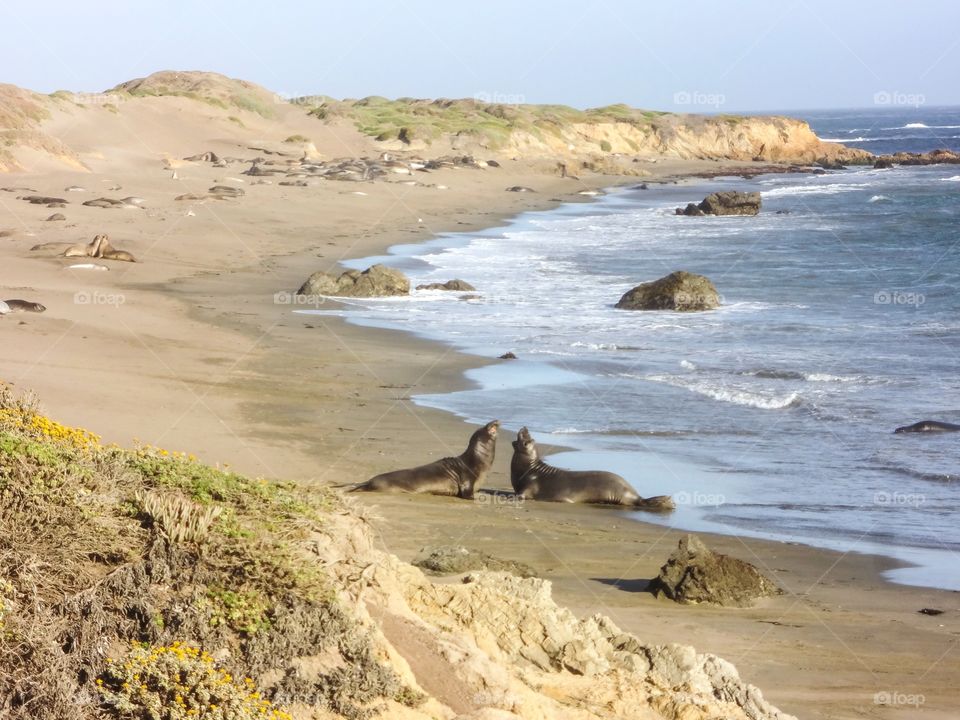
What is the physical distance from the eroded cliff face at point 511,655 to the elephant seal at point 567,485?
15.1 feet

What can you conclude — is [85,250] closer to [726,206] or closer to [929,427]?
[929,427]

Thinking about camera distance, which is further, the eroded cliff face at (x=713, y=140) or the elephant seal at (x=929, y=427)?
the eroded cliff face at (x=713, y=140)

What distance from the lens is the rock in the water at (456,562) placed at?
765 centimetres

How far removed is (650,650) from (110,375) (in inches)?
381

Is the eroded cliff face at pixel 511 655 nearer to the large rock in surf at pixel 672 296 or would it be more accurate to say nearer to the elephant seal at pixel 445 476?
the elephant seal at pixel 445 476

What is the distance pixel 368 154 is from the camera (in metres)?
66.9

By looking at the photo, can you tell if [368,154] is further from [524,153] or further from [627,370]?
[627,370]

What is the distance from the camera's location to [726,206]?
151 ft

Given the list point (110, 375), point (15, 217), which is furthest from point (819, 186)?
point (110, 375)

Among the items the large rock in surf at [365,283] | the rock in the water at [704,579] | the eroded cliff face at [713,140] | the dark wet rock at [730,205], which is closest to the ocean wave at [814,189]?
the dark wet rock at [730,205]

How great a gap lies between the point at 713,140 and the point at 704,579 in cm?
9376

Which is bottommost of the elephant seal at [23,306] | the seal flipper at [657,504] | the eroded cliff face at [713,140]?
the seal flipper at [657,504]

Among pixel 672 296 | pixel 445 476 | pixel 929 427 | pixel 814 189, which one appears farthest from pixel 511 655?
pixel 814 189

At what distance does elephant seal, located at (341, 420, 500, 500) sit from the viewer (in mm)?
10930
